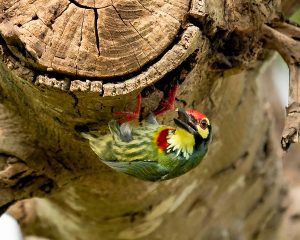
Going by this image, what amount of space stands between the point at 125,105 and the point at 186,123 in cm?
23

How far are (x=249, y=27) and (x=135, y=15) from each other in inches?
17.2

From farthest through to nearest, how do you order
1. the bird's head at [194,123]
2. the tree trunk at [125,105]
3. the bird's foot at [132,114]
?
the bird's head at [194,123] < the bird's foot at [132,114] < the tree trunk at [125,105]

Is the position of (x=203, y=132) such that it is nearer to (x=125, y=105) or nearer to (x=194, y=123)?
(x=194, y=123)

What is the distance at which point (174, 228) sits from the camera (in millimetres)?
2707

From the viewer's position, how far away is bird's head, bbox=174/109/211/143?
194 centimetres

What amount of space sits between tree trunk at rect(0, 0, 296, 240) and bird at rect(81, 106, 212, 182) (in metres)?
0.05

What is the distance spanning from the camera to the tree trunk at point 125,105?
5.53ft

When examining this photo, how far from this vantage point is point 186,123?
6.40 ft

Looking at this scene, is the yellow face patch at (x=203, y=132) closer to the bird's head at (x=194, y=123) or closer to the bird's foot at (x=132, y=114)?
the bird's head at (x=194, y=123)

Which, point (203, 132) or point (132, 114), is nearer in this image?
point (132, 114)

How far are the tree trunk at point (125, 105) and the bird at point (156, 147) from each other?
53 millimetres

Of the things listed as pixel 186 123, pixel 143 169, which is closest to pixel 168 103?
pixel 186 123

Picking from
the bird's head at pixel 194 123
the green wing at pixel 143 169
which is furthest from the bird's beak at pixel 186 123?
the green wing at pixel 143 169

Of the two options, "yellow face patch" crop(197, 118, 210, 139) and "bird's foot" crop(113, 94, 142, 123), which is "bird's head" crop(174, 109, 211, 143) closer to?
"yellow face patch" crop(197, 118, 210, 139)
